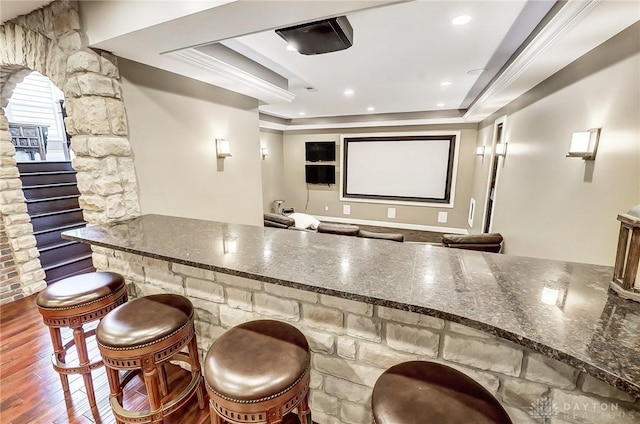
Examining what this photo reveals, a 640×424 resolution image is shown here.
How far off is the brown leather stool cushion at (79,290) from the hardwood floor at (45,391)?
71cm

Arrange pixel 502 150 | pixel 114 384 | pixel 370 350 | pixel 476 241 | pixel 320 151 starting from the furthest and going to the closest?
pixel 320 151, pixel 502 150, pixel 476 241, pixel 114 384, pixel 370 350

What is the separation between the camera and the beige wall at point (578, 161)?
1.51 m

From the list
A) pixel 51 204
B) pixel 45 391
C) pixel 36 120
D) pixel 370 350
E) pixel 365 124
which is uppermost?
pixel 365 124

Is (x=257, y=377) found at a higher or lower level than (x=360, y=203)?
higher

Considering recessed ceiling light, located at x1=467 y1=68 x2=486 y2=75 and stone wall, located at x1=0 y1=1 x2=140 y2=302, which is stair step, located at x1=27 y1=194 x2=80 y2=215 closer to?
stone wall, located at x1=0 y1=1 x2=140 y2=302

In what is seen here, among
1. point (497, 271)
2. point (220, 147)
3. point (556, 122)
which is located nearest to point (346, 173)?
point (220, 147)

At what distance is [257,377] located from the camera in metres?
0.91

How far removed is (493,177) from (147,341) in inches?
185

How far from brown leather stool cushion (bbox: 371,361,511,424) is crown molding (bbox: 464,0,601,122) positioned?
1853 millimetres

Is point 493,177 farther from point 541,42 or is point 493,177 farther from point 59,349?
point 59,349

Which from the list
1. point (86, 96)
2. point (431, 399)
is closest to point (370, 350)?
point (431, 399)

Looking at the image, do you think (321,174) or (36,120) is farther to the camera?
(321,174)

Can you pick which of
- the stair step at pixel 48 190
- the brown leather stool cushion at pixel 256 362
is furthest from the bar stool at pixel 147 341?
the stair step at pixel 48 190

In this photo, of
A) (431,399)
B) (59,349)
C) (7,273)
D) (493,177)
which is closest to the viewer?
(431,399)
